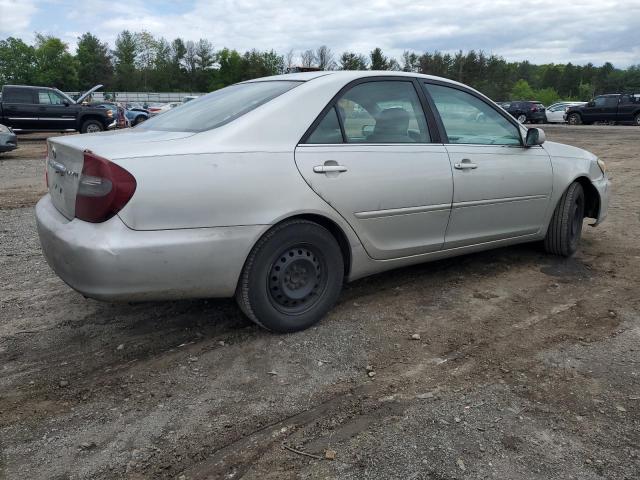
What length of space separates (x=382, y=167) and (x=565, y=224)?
2.21m

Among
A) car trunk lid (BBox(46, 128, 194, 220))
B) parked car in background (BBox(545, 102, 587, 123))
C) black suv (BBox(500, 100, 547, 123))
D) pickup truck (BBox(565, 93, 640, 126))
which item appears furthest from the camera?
black suv (BBox(500, 100, 547, 123))

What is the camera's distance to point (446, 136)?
3949mm

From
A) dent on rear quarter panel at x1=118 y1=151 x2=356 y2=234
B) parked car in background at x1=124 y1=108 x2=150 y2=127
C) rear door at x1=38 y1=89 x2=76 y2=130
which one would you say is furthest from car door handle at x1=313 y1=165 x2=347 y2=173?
parked car in background at x1=124 y1=108 x2=150 y2=127

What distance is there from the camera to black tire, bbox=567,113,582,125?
3044cm

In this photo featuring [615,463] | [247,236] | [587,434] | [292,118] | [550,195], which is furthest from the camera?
[550,195]

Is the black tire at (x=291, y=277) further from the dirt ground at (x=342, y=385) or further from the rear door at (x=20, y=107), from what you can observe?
the rear door at (x=20, y=107)

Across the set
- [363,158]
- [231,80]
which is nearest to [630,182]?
[363,158]

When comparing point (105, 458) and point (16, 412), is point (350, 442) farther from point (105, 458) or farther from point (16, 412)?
point (16, 412)

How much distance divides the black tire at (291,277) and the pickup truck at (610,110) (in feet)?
97.1

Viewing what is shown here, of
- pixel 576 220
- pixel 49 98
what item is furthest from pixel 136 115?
pixel 576 220

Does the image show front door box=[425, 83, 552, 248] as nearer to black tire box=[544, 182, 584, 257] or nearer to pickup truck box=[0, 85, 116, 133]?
black tire box=[544, 182, 584, 257]

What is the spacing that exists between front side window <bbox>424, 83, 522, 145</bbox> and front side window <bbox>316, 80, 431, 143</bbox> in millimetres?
222

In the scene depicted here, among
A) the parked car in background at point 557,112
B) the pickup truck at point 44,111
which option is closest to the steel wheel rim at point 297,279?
the pickup truck at point 44,111

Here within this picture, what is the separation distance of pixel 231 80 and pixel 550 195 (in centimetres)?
8493
